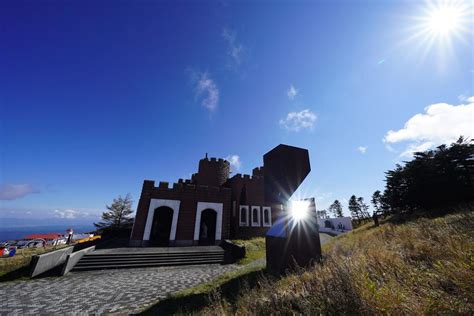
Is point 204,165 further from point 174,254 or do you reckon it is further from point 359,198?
point 359,198

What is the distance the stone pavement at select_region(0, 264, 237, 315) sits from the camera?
5.05 m

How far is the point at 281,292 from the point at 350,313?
→ 143 centimetres

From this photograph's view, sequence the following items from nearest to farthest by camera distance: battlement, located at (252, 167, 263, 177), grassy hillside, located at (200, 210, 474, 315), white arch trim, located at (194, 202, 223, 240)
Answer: grassy hillside, located at (200, 210, 474, 315)
white arch trim, located at (194, 202, 223, 240)
battlement, located at (252, 167, 263, 177)

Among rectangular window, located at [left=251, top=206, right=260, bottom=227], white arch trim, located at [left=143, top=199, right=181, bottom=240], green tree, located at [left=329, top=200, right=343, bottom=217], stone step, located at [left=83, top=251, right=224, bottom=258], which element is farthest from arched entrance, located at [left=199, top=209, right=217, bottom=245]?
green tree, located at [left=329, top=200, right=343, bottom=217]

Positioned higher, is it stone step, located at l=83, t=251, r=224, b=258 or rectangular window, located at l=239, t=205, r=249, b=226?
rectangular window, located at l=239, t=205, r=249, b=226

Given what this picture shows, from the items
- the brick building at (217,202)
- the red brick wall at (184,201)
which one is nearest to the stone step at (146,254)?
the brick building at (217,202)

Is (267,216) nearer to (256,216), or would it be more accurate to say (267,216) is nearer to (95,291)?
(256,216)

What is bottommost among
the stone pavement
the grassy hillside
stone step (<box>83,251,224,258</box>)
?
the stone pavement

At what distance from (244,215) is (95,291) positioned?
1562 centimetres

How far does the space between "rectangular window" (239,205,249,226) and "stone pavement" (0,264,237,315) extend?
11.4 meters

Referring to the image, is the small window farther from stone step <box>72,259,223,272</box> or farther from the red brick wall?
stone step <box>72,259,223,272</box>

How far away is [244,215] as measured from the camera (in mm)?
20672

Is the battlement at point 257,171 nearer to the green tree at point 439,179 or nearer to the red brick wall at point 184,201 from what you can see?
the red brick wall at point 184,201

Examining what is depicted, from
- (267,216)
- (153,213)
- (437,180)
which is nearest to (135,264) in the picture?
(153,213)
